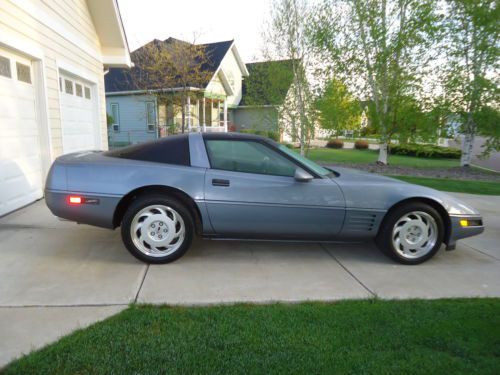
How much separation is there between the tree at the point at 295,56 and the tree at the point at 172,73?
13.9 ft

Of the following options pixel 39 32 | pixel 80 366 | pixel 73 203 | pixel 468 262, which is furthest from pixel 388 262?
pixel 39 32

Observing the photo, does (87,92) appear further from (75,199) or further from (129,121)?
(129,121)

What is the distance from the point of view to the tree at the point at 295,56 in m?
13.1

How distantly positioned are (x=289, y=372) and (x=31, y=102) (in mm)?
6201

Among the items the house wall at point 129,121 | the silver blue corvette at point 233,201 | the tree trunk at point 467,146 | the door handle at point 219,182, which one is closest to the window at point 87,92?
the silver blue corvette at point 233,201

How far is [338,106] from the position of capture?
12500 millimetres

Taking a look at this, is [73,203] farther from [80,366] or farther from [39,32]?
[39,32]

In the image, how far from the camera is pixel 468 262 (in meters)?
4.07

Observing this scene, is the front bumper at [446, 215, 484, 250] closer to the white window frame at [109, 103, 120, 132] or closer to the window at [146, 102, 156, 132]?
the window at [146, 102, 156, 132]

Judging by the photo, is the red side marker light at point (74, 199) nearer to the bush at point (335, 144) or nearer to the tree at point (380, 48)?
the tree at point (380, 48)

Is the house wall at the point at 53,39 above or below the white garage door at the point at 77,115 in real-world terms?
above

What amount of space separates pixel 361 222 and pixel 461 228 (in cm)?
115

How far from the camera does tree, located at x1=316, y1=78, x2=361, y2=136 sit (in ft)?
40.9

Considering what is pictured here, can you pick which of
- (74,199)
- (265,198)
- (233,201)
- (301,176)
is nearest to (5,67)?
(74,199)
